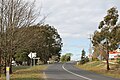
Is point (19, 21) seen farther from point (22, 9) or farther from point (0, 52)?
point (0, 52)

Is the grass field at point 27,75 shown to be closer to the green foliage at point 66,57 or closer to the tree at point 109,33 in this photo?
the tree at point 109,33

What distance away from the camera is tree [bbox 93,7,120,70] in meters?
47.0

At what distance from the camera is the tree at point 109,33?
46969 mm

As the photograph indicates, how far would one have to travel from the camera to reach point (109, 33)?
4719 centimetres

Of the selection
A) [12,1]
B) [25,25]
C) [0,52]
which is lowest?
[0,52]

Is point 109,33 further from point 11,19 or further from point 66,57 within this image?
point 66,57

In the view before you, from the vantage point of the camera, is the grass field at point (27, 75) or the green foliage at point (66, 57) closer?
the grass field at point (27, 75)

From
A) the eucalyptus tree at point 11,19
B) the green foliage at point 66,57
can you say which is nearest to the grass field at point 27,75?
the eucalyptus tree at point 11,19

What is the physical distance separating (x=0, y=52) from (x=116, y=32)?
21.1 m

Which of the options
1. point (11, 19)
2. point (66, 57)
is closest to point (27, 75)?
point (11, 19)

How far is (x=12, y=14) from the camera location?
1135 inches

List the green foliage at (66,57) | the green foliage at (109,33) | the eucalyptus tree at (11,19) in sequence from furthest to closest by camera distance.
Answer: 1. the green foliage at (66,57)
2. the green foliage at (109,33)
3. the eucalyptus tree at (11,19)

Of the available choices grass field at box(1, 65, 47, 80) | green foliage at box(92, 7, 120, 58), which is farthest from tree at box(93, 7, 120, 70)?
grass field at box(1, 65, 47, 80)

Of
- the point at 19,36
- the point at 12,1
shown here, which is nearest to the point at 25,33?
the point at 19,36
